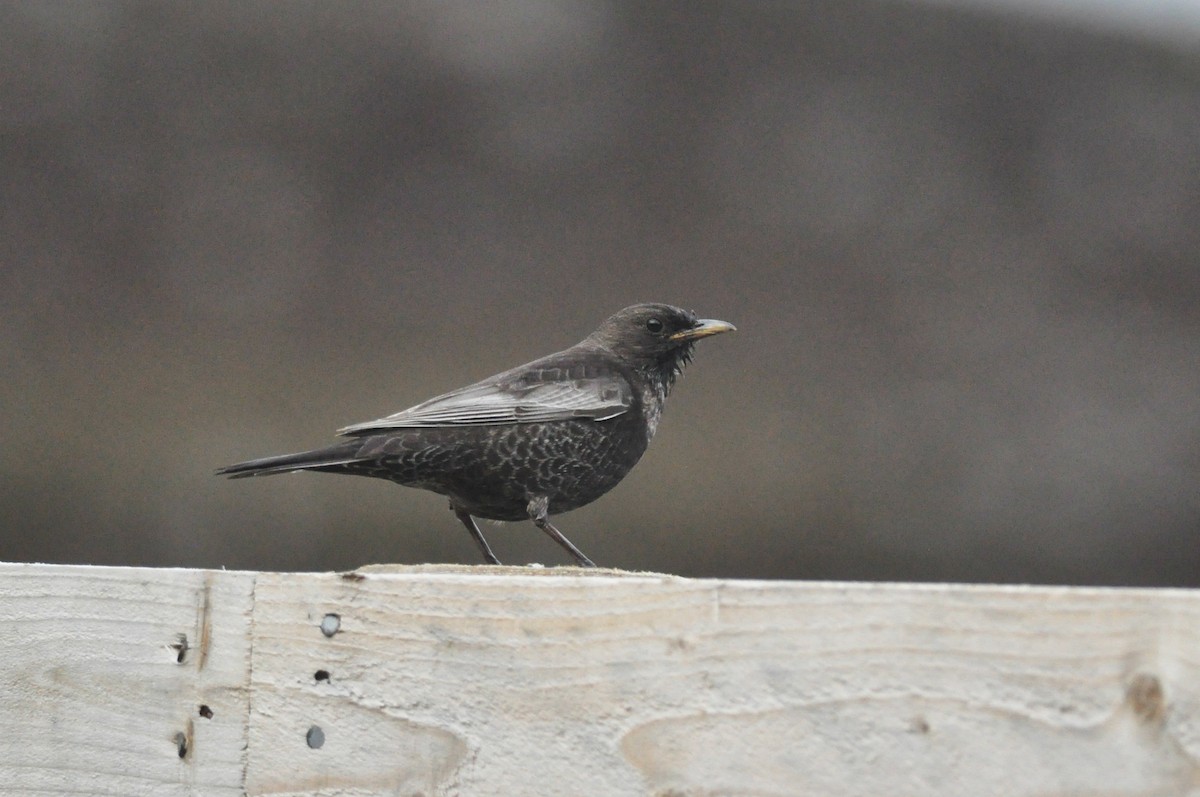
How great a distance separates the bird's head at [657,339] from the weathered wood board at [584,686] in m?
2.06

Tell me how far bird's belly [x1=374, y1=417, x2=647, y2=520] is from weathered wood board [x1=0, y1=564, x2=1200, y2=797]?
1.50 metres

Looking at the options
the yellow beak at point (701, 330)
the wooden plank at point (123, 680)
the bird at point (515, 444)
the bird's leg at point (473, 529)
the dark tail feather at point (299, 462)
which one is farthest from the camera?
the yellow beak at point (701, 330)

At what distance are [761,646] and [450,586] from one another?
43cm

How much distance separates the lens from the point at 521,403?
11.7ft

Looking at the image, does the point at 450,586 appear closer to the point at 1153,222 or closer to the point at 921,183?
the point at 921,183

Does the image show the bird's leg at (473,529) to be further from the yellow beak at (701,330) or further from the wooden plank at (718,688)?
the wooden plank at (718,688)

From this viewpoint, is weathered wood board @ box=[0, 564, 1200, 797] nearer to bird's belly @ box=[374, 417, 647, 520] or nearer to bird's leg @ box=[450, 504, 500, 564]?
bird's belly @ box=[374, 417, 647, 520]

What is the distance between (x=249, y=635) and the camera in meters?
1.89

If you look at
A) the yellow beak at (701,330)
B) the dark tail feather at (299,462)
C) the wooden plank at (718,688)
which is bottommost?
the wooden plank at (718,688)

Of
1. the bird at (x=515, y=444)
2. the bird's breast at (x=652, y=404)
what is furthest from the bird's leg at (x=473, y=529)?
the bird's breast at (x=652, y=404)

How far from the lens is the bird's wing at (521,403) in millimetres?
3512

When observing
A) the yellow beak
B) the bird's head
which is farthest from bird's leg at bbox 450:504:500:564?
the yellow beak

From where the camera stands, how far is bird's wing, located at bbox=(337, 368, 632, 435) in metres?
3.51

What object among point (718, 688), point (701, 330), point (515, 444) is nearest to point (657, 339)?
point (701, 330)
